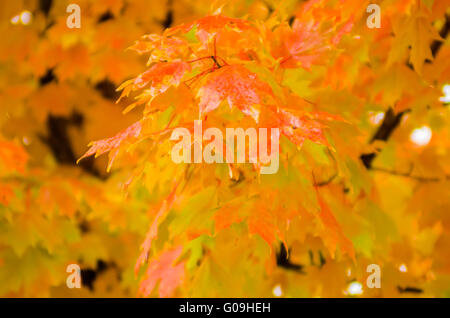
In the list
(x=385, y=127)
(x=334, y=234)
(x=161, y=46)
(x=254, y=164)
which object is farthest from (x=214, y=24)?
(x=385, y=127)

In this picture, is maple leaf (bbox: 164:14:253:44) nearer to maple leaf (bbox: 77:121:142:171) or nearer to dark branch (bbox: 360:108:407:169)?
maple leaf (bbox: 77:121:142:171)

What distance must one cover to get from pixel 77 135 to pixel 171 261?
8.25 ft

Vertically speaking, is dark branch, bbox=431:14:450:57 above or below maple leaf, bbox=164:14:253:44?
above

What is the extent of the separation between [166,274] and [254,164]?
2.96 feet

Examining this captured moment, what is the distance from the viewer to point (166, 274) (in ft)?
6.82

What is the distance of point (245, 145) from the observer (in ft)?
4.83

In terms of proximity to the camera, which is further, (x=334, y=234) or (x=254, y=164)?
(x=334, y=234)

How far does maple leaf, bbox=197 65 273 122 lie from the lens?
1.32 metres

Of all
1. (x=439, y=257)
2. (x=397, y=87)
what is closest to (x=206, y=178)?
(x=397, y=87)

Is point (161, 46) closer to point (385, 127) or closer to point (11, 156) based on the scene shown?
point (11, 156)

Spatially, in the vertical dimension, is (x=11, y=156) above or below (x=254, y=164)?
above

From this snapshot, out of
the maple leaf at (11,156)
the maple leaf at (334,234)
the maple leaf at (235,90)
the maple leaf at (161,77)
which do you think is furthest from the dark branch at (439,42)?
the maple leaf at (11,156)

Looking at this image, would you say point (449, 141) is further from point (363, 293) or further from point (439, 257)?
point (363, 293)

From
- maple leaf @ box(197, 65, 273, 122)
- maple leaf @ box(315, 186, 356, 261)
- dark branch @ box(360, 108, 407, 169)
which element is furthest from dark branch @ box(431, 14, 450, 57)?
maple leaf @ box(197, 65, 273, 122)
